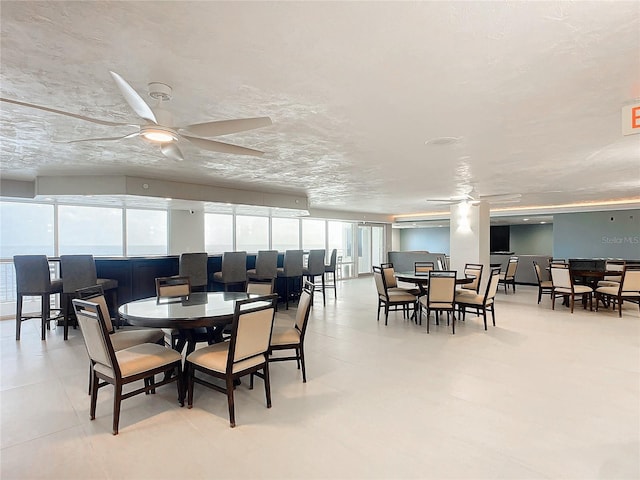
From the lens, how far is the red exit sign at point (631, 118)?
2477mm

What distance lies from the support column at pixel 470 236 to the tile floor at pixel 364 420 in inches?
146

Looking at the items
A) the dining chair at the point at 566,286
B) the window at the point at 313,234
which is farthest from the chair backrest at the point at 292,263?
the dining chair at the point at 566,286

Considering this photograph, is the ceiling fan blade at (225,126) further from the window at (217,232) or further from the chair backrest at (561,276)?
the window at (217,232)

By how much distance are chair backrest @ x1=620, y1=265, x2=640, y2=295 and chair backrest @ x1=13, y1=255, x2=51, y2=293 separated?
9.61 m

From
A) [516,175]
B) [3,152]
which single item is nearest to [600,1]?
[516,175]

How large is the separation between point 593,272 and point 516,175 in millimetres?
2913

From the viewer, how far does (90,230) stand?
754cm

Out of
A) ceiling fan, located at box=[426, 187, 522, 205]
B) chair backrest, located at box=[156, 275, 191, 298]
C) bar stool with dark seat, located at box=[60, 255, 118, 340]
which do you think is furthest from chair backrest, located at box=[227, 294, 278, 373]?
ceiling fan, located at box=[426, 187, 522, 205]

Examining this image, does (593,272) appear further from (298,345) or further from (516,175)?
(298,345)

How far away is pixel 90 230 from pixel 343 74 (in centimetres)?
758

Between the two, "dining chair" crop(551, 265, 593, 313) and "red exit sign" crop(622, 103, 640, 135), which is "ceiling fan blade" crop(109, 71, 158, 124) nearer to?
"red exit sign" crop(622, 103, 640, 135)

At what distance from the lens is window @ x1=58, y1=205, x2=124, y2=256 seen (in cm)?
719

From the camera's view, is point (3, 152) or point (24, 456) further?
point (3, 152)

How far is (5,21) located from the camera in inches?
65.6
